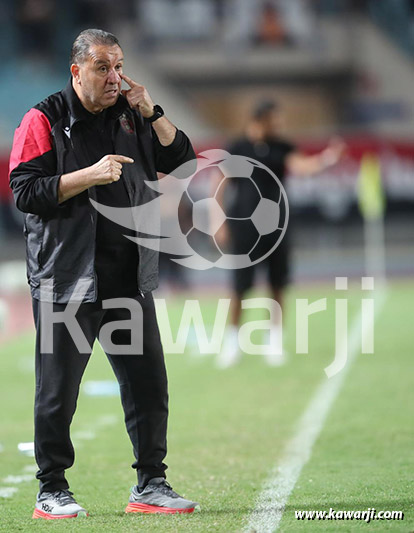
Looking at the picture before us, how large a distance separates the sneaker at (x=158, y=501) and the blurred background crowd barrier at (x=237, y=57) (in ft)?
86.4

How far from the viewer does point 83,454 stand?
650cm

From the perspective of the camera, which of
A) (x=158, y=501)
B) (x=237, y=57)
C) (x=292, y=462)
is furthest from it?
(x=237, y=57)

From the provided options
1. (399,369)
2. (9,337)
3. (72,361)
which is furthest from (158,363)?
(9,337)

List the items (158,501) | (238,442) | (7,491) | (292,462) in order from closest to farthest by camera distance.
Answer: (158,501)
(7,491)
(292,462)
(238,442)

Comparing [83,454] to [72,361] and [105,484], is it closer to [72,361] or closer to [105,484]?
[105,484]

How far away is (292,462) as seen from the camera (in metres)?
6.04

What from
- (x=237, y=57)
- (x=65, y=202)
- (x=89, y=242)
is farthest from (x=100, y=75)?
(x=237, y=57)

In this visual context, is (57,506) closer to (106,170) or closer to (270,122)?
(106,170)

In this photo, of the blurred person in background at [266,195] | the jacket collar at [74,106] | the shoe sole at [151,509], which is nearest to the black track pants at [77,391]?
the shoe sole at [151,509]

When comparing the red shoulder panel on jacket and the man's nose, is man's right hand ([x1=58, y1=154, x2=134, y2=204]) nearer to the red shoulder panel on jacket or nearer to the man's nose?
the red shoulder panel on jacket

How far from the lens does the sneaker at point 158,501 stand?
4.73 metres

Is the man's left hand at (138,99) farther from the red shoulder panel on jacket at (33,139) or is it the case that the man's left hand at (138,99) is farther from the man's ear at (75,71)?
the red shoulder panel on jacket at (33,139)

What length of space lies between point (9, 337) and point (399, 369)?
19.3 ft

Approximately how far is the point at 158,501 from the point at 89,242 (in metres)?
1.16
